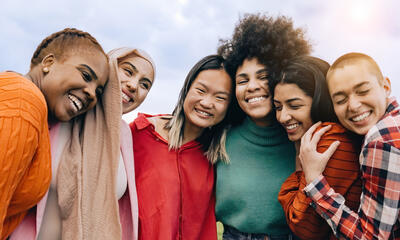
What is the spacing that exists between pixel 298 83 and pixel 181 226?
1.63 meters

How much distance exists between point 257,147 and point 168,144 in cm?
87

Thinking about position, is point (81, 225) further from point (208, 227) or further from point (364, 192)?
point (364, 192)

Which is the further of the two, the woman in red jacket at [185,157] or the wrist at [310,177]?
the woman in red jacket at [185,157]

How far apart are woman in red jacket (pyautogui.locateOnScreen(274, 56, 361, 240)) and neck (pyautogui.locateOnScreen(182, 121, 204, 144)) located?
88 centimetres

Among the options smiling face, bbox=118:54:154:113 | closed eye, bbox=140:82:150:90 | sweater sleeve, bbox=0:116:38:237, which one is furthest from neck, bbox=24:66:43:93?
closed eye, bbox=140:82:150:90

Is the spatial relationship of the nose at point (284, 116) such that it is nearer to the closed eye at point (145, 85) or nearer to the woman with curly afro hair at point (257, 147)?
the woman with curly afro hair at point (257, 147)

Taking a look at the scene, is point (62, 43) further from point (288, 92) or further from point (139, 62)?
point (288, 92)

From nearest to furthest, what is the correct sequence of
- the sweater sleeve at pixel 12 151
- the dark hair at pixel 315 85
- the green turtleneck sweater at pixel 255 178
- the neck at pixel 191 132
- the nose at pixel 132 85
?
the sweater sleeve at pixel 12 151, the dark hair at pixel 315 85, the green turtleneck sweater at pixel 255 178, the nose at pixel 132 85, the neck at pixel 191 132

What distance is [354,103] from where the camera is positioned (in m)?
2.13

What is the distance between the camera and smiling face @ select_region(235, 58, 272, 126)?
2.93 metres

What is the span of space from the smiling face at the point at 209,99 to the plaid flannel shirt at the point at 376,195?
1312 millimetres

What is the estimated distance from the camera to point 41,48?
7.08ft

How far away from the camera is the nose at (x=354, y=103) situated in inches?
83.7

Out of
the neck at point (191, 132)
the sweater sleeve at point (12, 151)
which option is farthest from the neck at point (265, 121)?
the sweater sleeve at point (12, 151)
